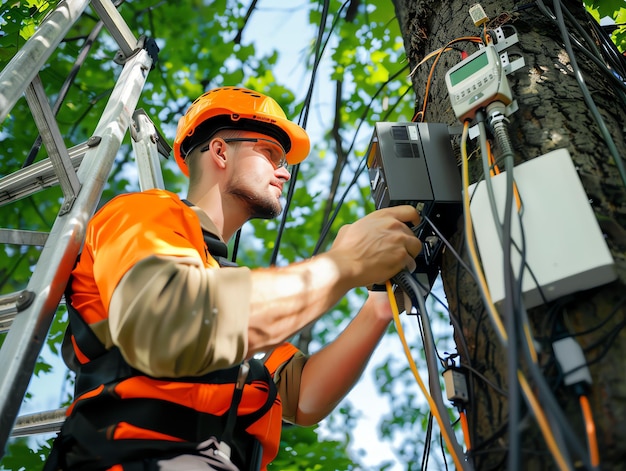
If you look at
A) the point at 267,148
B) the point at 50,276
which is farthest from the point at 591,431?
the point at 267,148

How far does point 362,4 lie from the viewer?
562 cm

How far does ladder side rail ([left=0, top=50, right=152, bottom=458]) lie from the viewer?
5.58 ft

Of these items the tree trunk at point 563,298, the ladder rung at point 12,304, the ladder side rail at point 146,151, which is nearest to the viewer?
the tree trunk at point 563,298

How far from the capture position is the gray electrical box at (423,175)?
1.80 m

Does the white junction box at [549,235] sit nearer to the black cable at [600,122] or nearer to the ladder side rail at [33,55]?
the black cable at [600,122]

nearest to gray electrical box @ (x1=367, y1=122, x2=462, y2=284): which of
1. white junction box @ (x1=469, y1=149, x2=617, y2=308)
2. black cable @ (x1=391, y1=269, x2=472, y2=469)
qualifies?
black cable @ (x1=391, y1=269, x2=472, y2=469)

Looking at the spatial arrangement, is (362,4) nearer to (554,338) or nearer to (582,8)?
(582,8)

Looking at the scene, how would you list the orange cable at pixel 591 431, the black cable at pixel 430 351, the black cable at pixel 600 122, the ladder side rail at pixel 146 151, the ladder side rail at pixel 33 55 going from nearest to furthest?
the orange cable at pixel 591 431 → the black cable at pixel 430 351 → the black cable at pixel 600 122 → the ladder side rail at pixel 33 55 → the ladder side rail at pixel 146 151

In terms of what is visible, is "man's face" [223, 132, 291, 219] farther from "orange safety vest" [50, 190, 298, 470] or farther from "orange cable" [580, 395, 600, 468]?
"orange cable" [580, 395, 600, 468]

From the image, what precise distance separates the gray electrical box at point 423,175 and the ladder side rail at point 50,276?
104cm

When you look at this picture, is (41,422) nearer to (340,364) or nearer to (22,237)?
(22,237)

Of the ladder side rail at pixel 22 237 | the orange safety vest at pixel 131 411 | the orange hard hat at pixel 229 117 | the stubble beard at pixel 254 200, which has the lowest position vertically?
the orange safety vest at pixel 131 411

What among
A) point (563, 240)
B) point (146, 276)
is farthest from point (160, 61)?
point (563, 240)

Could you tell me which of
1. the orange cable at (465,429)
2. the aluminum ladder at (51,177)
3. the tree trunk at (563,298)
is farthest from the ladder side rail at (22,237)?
the orange cable at (465,429)
